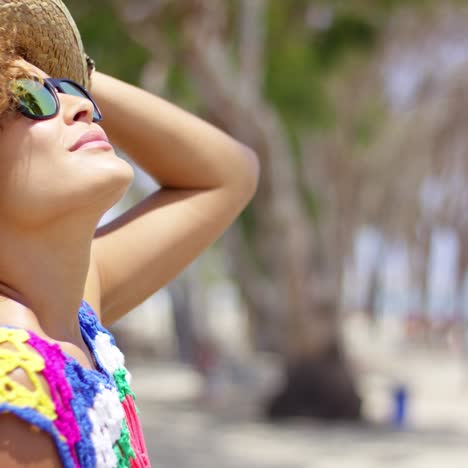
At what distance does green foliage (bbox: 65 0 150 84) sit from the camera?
918cm

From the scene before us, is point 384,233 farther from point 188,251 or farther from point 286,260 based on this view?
point 188,251

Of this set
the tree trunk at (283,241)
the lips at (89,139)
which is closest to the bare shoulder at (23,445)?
the lips at (89,139)

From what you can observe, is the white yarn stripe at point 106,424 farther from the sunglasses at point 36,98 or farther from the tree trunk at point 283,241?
the tree trunk at point 283,241

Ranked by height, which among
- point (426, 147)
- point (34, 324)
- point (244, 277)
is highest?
point (426, 147)

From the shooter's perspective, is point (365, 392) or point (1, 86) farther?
point (365, 392)

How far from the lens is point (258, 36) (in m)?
10.8

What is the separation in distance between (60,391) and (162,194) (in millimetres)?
712

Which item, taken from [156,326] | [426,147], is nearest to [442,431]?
[426,147]

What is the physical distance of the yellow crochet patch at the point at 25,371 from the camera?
3.57 feet

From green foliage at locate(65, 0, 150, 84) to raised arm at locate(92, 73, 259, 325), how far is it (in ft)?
22.2

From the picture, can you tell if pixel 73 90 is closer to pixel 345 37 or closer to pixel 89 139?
pixel 89 139

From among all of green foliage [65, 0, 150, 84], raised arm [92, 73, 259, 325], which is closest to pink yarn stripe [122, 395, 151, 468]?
raised arm [92, 73, 259, 325]

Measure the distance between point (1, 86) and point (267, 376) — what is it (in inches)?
508

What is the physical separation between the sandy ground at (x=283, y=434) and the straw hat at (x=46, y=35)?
19.8ft
